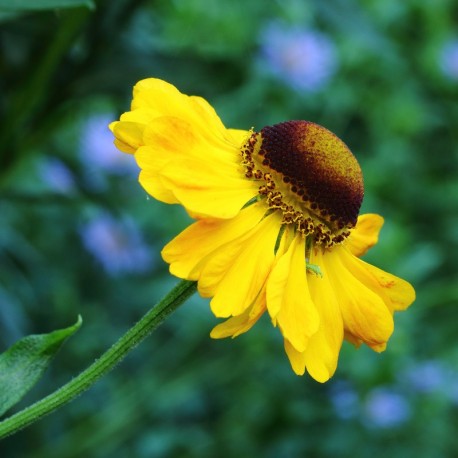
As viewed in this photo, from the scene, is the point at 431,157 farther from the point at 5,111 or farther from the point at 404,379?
the point at 5,111

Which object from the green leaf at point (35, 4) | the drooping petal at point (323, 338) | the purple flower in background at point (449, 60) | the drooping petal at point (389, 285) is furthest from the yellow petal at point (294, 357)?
the purple flower in background at point (449, 60)

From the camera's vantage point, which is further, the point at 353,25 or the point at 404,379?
the point at 404,379

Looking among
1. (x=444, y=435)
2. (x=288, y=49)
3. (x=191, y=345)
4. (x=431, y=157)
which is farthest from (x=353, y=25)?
(x=431, y=157)

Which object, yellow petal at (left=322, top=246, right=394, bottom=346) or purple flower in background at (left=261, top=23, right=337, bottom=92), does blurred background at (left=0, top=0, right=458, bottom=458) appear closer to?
purple flower in background at (left=261, top=23, right=337, bottom=92)

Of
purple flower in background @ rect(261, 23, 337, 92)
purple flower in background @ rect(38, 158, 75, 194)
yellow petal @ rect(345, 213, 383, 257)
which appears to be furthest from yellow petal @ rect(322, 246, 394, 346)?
purple flower in background @ rect(261, 23, 337, 92)

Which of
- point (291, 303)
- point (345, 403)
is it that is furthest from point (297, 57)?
point (291, 303)

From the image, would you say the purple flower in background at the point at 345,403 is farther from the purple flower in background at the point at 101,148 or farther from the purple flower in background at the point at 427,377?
the purple flower in background at the point at 101,148

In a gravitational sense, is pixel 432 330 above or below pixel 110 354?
below
